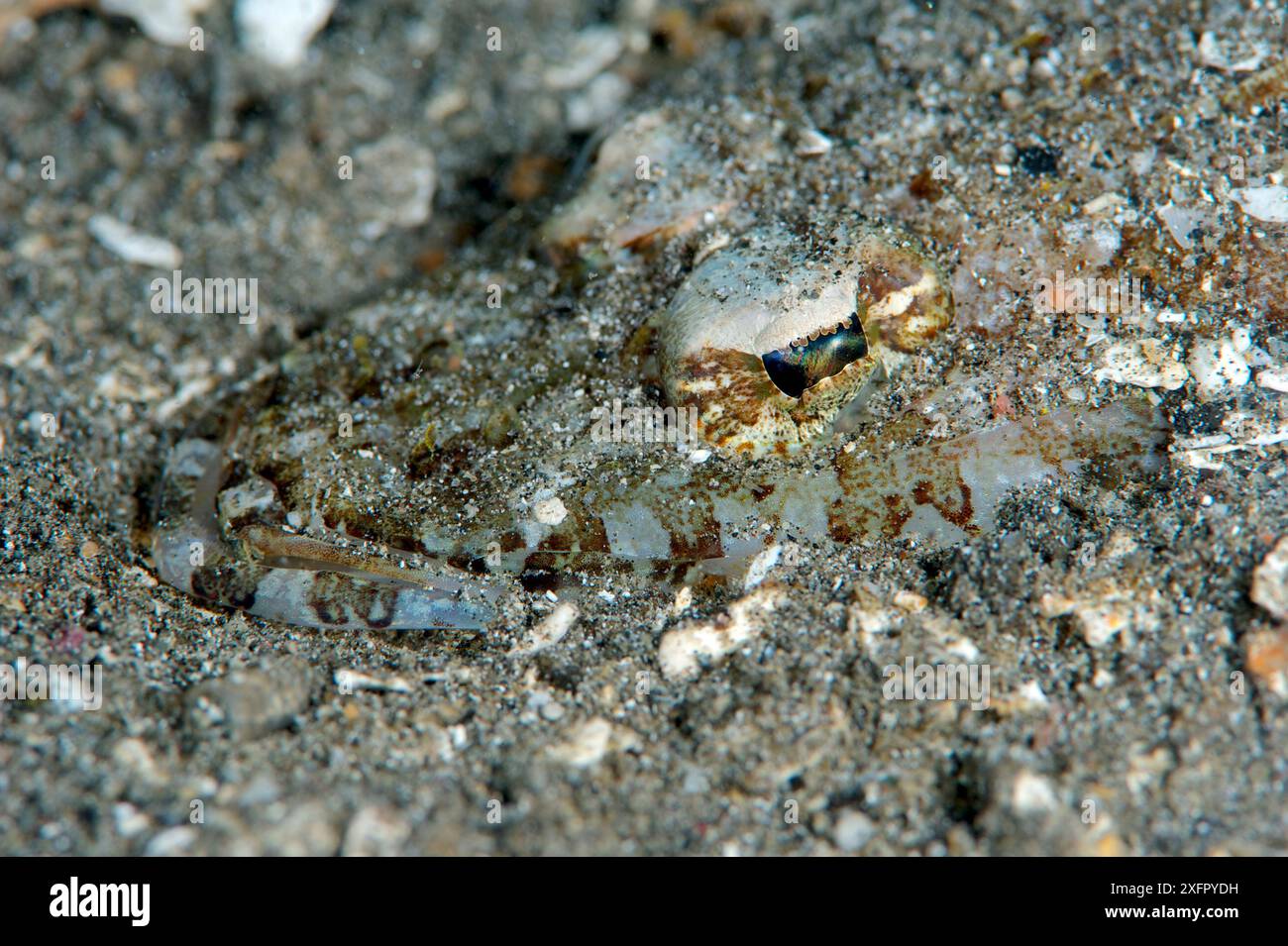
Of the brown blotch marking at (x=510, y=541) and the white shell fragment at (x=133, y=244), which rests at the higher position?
the white shell fragment at (x=133, y=244)

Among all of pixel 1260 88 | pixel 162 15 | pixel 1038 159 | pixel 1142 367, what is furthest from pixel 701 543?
pixel 162 15

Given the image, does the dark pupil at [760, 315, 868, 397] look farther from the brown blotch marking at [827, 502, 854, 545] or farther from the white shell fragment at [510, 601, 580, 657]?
the white shell fragment at [510, 601, 580, 657]

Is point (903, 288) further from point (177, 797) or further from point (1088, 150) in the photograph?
point (177, 797)

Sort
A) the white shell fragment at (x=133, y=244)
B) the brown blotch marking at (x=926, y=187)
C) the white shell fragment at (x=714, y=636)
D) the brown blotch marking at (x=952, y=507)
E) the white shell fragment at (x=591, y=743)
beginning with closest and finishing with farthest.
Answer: the white shell fragment at (x=591, y=743), the white shell fragment at (x=714, y=636), the brown blotch marking at (x=952, y=507), the brown blotch marking at (x=926, y=187), the white shell fragment at (x=133, y=244)

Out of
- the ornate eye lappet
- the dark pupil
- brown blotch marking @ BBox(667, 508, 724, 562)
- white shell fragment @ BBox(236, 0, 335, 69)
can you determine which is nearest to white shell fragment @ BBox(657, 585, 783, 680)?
brown blotch marking @ BBox(667, 508, 724, 562)

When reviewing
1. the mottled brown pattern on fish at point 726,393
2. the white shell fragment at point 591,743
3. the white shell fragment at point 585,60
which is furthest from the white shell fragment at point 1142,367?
the white shell fragment at point 585,60

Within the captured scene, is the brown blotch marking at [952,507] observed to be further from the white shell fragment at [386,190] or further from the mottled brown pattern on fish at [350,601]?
the white shell fragment at [386,190]
